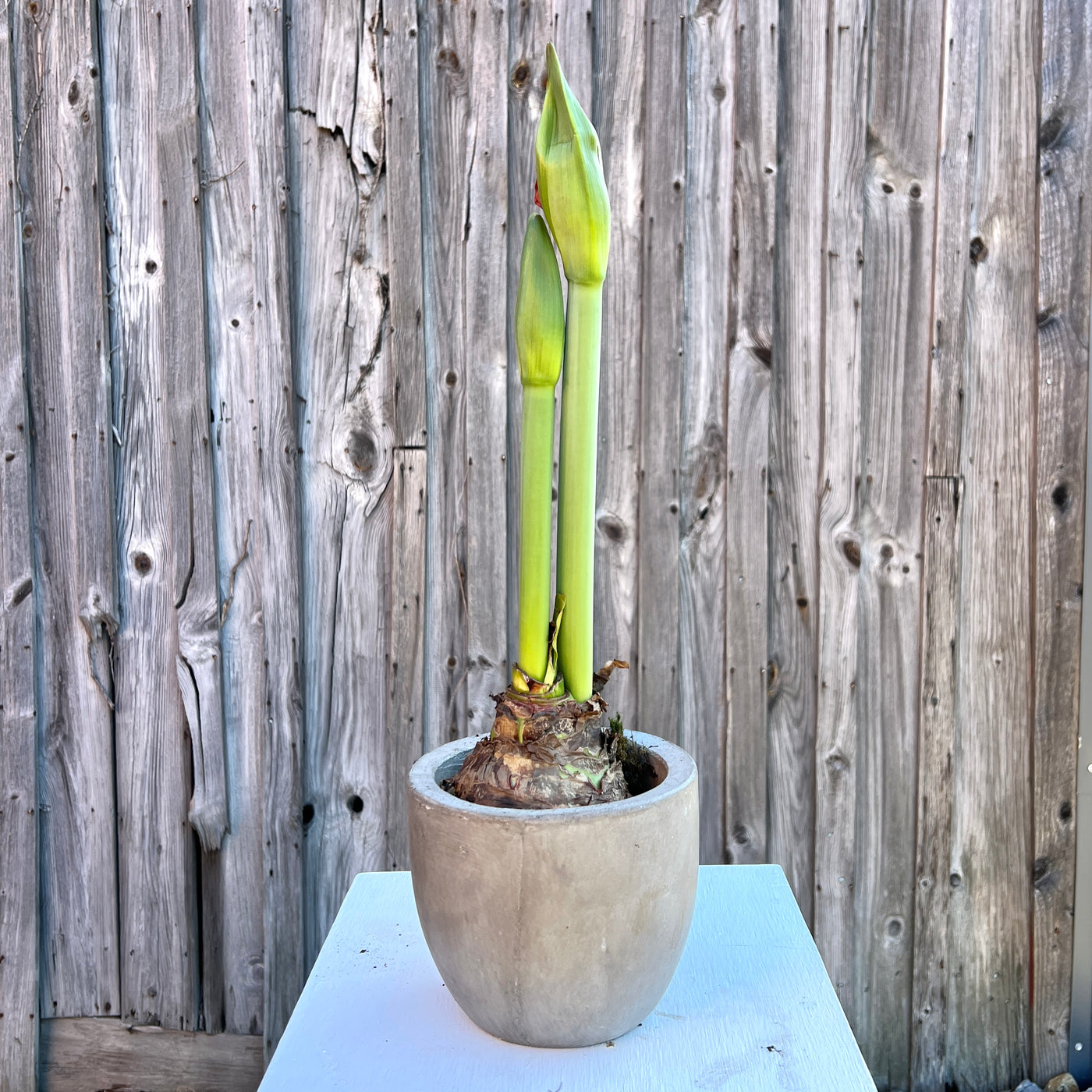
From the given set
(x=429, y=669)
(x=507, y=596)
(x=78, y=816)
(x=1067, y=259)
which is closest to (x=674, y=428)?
(x=507, y=596)

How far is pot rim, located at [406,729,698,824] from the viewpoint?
78cm

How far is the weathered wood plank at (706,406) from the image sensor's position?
151 cm

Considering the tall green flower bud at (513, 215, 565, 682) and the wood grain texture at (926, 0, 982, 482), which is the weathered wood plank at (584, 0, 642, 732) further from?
the tall green flower bud at (513, 215, 565, 682)

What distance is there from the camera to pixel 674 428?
1.55 meters

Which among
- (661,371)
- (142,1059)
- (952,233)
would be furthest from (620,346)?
(142,1059)

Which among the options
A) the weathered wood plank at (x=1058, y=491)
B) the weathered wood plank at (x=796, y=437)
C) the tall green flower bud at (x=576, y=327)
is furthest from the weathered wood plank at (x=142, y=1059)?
the weathered wood plank at (x=1058, y=491)

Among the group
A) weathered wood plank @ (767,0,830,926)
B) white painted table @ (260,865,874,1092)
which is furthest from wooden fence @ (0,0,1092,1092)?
white painted table @ (260,865,874,1092)

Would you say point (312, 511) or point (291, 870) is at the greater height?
point (312, 511)

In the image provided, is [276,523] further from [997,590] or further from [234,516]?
[997,590]

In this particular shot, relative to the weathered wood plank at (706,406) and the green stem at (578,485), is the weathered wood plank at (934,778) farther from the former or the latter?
the green stem at (578,485)

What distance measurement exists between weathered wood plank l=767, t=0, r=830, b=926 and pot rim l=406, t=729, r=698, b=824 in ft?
2.24

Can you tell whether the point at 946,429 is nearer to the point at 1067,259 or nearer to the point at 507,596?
the point at 1067,259

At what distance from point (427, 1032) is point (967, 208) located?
1.45m

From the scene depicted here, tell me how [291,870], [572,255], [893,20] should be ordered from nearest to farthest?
[572,255]
[893,20]
[291,870]
